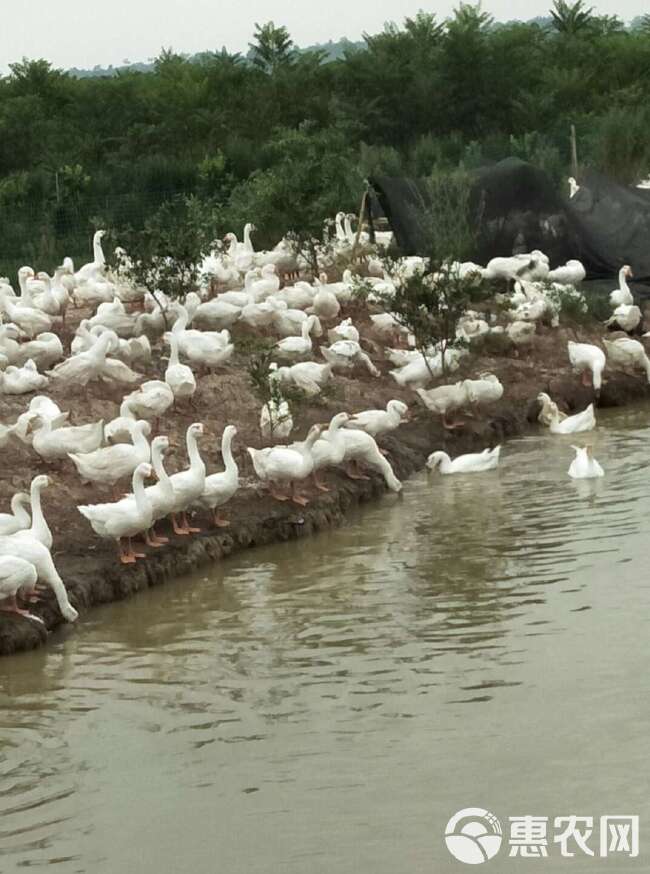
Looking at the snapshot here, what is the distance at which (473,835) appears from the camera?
9180 millimetres

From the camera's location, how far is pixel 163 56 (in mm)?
57656

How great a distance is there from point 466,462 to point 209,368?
3.23m

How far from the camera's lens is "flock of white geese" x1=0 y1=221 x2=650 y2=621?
14398mm

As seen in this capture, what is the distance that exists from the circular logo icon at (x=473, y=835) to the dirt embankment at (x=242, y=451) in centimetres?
453

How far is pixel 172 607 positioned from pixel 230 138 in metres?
31.1

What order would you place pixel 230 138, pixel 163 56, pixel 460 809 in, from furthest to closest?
pixel 163 56 → pixel 230 138 → pixel 460 809

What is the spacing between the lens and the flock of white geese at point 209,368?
14398 mm

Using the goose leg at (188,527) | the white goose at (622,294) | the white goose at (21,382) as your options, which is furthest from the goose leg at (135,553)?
the white goose at (622,294)

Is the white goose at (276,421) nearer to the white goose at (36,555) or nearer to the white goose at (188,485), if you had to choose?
the white goose at (188,485)

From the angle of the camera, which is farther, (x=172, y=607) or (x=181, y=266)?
(x=181, y=266)

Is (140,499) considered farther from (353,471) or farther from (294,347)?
(294,347)

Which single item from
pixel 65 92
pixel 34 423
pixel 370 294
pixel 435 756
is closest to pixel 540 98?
pixel 65 92

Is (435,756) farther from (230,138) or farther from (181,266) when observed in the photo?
(230,138)

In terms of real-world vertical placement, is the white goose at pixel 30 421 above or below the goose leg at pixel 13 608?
above
